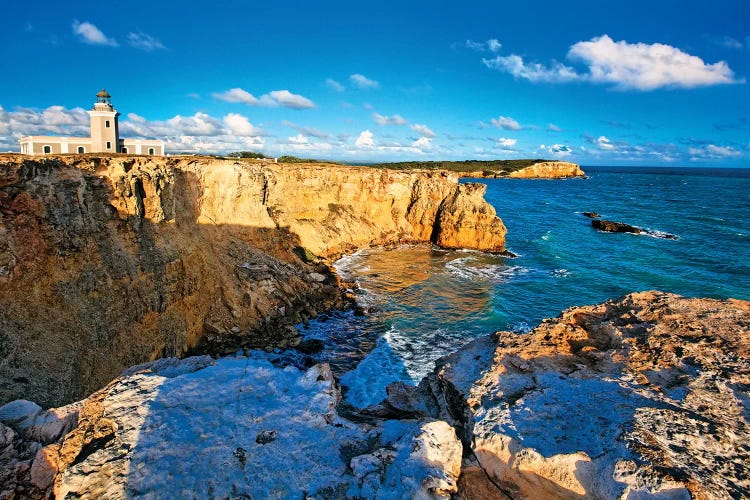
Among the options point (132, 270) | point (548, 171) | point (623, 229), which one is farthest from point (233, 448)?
point (548, 171)

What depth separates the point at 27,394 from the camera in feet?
38.5

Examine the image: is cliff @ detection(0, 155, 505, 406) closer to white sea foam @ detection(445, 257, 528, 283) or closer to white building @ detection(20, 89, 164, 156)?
white sea foam @ detection(445, 257, 528, 283)

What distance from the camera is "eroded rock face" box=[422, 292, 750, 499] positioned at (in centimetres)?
551

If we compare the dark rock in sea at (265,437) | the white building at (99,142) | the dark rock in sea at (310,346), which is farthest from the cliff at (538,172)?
the dark rock in sea at (265,437)

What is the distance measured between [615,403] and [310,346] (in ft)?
49.8

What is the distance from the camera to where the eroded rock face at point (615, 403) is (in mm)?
5508

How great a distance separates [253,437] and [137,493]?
1.61m

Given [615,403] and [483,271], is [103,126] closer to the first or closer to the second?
[483,271]

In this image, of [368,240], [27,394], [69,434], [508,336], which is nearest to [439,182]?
[368,240]

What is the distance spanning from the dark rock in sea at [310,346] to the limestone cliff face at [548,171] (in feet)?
522

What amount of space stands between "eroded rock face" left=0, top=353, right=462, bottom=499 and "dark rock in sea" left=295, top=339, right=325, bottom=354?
12.5 m

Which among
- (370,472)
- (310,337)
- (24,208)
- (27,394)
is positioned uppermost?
(24,208)

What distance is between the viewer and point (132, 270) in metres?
16.8

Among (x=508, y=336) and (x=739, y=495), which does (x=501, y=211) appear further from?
(x=739, y=495)
